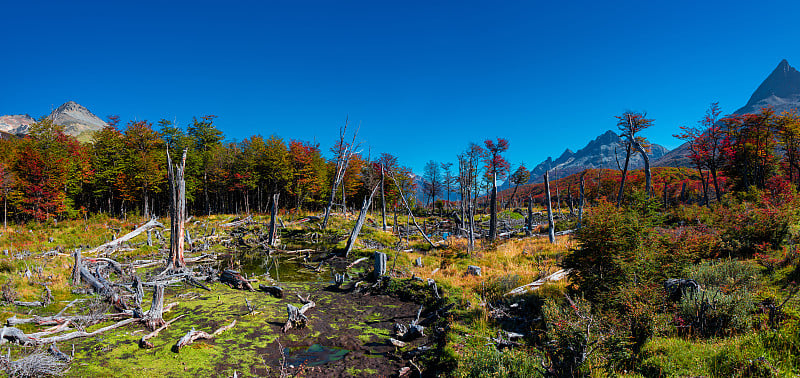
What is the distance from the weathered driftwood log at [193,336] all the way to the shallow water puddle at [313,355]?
211 cm

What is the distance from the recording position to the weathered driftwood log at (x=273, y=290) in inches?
481

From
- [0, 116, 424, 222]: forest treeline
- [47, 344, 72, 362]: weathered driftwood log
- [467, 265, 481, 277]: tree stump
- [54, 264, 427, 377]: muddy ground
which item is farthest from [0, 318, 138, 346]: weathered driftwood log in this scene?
[0, 116, 424, 222]: forest treeline

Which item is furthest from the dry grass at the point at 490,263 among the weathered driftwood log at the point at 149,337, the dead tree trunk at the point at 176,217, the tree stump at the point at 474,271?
the dead tree trunk at the point at 176,217

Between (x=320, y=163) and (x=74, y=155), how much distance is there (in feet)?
Answer: 91.9

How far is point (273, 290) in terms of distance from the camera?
40.9 feet

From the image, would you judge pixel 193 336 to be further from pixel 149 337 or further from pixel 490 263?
pixel 490 263

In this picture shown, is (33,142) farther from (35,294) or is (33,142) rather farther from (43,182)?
(35,294)

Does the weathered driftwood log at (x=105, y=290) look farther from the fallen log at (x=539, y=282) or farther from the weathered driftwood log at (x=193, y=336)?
the fallen log at (x=539, y=282)

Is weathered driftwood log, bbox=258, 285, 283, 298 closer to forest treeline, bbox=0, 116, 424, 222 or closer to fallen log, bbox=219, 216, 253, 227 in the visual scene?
forest treeline, bbox=0, 116, 424, 222

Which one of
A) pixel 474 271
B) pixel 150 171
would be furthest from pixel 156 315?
pixel 150 171

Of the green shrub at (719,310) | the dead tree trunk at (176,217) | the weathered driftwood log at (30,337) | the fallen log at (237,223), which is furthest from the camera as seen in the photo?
the fallen log at (237,223)

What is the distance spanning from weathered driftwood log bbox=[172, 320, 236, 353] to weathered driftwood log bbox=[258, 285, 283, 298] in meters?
3.16

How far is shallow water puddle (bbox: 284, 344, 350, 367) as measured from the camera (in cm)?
744

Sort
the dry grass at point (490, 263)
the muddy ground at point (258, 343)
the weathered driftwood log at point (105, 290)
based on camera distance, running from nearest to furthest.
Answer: the muddy ground at point (258, 343)
the weathered driftwood log at point (105, 290)
the dry grass at point (490, 263)
